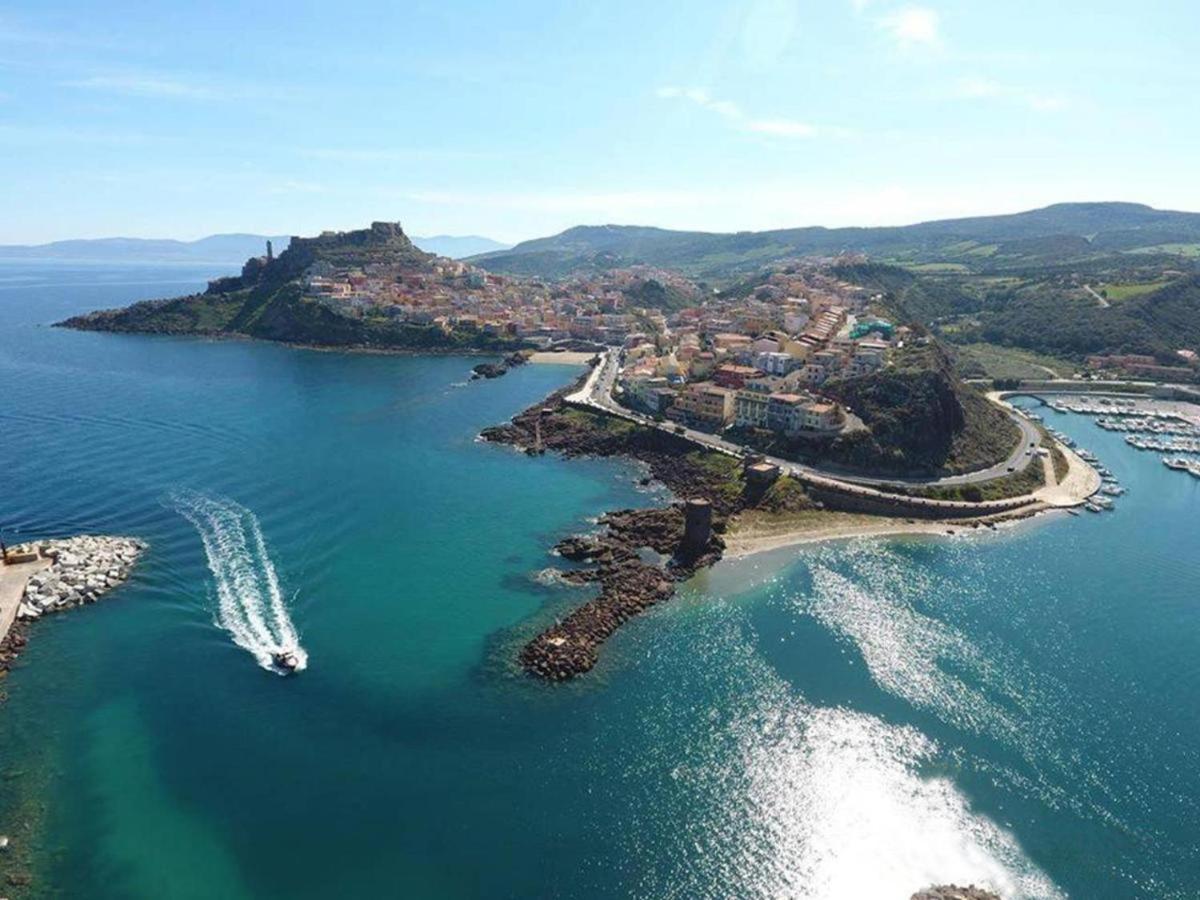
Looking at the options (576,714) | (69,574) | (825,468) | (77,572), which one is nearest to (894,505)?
(825,468)

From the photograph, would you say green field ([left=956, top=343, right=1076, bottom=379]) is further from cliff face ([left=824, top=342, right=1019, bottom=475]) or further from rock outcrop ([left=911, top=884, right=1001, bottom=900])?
rock outcrop ([left=911, top=884, right=1001, bottom=900])

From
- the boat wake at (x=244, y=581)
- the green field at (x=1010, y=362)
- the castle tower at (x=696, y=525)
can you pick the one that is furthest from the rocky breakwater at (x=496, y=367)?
the green field at (x=1010, y=362)

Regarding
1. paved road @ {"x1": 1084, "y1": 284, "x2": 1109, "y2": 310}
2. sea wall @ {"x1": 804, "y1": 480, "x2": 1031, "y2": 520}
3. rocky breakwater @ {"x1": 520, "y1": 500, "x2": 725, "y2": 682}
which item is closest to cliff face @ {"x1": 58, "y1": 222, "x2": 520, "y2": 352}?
sea wall @ {"x1": 804, "y1": 480, "x2": 1031, "y2": 520}

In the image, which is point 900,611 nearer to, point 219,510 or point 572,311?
point 219,510

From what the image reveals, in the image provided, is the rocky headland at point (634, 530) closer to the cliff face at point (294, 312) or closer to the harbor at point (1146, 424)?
the harbor at point (1146, 424)

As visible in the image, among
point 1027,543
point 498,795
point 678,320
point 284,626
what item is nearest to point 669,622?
point 498,795

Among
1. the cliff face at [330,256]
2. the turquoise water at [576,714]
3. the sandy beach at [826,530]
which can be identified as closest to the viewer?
the turquoise water at [576,714]
